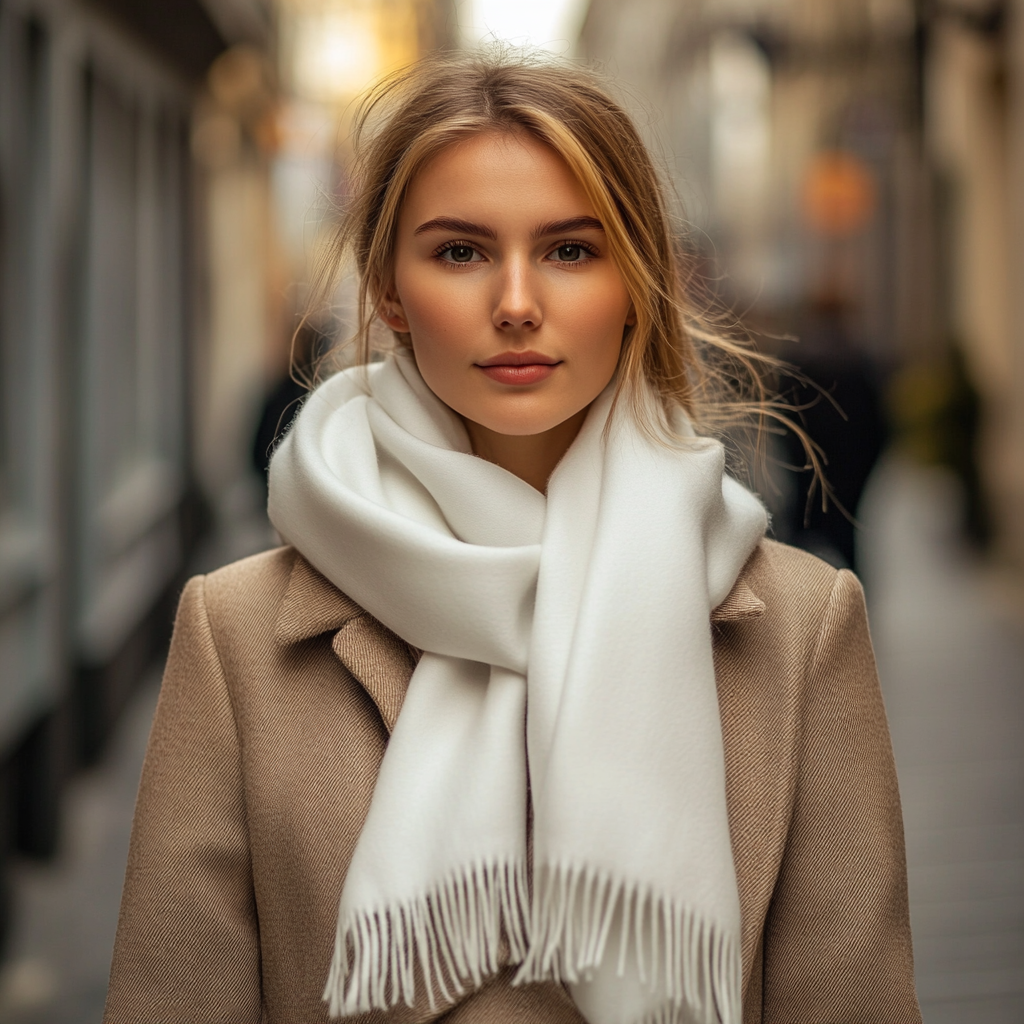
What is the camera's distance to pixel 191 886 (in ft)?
5.91

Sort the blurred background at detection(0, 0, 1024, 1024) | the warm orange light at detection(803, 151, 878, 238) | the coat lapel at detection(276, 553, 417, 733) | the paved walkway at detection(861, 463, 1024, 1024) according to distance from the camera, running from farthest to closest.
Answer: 1. the warm orange light at detection(803, 151, 878, 238)
2. the blurred background at detection(0, 0, 1024, 1024)
3. the paved walkway at detection(861, 463, 1024, 1024)
4. the coat lapel at detection(276, 553, 417, 733)

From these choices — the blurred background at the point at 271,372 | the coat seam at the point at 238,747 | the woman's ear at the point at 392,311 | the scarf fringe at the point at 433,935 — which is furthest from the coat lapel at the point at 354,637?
the blurred background at the point at 271,372

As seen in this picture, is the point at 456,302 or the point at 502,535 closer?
the point at 456,302

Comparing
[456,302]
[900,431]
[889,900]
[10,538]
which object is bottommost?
[900,431]

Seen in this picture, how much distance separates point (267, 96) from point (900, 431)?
7.11m

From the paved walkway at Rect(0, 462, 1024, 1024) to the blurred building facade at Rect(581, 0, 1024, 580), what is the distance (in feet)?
6.35

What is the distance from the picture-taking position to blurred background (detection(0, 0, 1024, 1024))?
4730 mm

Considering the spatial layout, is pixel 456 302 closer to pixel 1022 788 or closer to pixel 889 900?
pixel 889 900

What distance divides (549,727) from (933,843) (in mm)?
4020

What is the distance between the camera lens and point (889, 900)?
181cm

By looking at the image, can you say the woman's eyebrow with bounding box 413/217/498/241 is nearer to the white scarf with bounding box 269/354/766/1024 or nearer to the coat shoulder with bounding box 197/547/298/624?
the white scarf with bounding box 269/354/766/1024

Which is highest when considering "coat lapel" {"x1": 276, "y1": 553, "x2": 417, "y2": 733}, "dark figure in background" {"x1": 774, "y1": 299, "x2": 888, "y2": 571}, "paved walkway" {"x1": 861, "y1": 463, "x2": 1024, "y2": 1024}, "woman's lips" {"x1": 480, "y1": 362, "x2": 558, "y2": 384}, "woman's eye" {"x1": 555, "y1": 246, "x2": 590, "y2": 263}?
"woman's eye" {"x1": 555, "y1": 246, "x2": 590, "y2": 263}

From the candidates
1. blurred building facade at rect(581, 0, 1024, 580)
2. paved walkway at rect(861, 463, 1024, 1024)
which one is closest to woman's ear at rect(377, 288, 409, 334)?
blurred building facade at rect(581, 0, 1024, 580)

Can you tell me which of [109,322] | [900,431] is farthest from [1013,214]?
[109,322]
